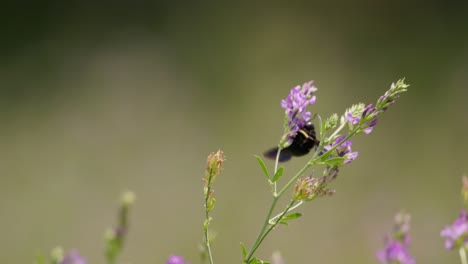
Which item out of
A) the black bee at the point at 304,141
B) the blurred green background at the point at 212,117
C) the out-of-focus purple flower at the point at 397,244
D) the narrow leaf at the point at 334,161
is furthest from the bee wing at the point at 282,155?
the blurred green background at the point at 212,117

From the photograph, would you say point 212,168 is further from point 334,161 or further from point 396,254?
point 396,254

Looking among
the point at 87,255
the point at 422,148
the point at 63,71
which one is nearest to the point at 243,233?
the point at 87,255

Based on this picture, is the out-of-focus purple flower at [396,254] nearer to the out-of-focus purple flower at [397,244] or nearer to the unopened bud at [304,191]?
the out-of-focus purple flower at [397,244]

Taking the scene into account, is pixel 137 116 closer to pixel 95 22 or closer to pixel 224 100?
pixel 224 100

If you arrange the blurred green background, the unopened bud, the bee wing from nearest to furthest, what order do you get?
1. the unopened bud
2. the bee wing
3. the blurred green background

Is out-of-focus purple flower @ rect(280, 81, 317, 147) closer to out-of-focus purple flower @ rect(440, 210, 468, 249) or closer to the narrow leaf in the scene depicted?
the narrow leaf

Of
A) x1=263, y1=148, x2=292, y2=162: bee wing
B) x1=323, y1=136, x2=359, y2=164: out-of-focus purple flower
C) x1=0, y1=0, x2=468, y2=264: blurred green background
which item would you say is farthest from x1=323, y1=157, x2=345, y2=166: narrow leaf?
x1=0, y1=0, x2=468, y2=264: blurred green background
